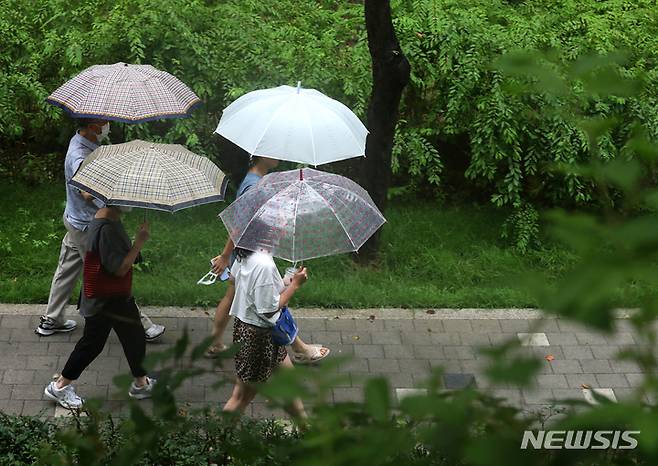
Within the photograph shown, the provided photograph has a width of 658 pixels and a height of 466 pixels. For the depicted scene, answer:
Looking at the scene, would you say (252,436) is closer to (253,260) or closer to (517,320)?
(253,260)

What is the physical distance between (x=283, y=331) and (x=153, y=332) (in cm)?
159

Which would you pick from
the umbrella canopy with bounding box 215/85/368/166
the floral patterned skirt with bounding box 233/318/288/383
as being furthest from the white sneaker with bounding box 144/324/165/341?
the umbrella canopy with bounding box 215/85/368/166

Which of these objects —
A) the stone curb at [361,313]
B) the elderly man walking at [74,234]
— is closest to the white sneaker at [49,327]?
the elderly man walking at [74,234]

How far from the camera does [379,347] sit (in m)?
7.48

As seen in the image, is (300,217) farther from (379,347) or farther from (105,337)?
(379,347)

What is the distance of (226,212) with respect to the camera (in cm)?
623

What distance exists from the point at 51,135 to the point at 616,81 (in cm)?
857

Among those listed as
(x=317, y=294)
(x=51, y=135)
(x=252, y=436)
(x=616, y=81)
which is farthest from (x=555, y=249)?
(x=616, y=81)

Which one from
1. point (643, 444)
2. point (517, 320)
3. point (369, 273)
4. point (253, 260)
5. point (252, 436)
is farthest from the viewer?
point (369, 273)

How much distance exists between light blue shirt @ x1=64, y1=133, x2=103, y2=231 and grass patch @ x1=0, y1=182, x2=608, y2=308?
46.9 inches

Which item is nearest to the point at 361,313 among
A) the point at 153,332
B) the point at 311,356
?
the point at 311,356

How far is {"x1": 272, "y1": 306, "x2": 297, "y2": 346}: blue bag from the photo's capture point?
604cm

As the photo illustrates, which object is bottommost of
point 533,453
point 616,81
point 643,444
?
point 533,453

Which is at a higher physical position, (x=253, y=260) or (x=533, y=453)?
(x=533, y=453)
